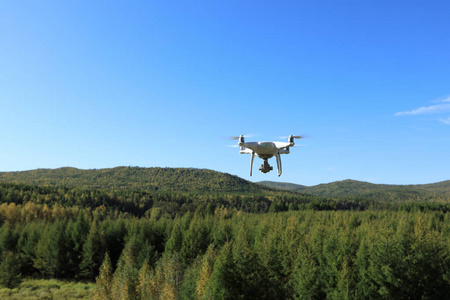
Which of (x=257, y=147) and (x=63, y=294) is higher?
(x=257, y=147)

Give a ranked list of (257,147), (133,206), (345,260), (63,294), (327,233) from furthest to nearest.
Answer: (133,206) → (327,233) → (63,294) → (345,260) → (257,147)

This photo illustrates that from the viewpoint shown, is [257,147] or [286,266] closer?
[257,147]

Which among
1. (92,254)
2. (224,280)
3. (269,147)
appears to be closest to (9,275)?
(92,254)

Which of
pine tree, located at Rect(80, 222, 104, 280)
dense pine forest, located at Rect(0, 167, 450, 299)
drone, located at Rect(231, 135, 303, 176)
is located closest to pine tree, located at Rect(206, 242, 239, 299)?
dense pine forest, located at Rect(0, 167, 450, 299)

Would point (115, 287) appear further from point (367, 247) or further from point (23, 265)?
point (23, 265)

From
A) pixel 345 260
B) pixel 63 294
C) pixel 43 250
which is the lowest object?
pixel 63 294

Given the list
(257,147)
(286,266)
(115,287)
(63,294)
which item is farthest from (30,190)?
(257,147)

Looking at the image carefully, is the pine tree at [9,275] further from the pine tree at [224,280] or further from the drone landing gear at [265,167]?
the drone landing gear at [265,167]

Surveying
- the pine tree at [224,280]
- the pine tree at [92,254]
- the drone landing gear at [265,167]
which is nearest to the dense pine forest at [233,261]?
the pine tree at [224,280]
